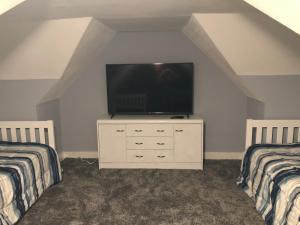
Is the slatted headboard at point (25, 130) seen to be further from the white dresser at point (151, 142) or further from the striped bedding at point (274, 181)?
the striped bedding at point (274, 181)

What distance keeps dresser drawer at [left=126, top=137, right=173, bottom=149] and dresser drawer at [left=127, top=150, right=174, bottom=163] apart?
0.07 m

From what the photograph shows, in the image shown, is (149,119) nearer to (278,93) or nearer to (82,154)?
(82,154)

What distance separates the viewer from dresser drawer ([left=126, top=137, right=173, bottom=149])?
3.65 metres

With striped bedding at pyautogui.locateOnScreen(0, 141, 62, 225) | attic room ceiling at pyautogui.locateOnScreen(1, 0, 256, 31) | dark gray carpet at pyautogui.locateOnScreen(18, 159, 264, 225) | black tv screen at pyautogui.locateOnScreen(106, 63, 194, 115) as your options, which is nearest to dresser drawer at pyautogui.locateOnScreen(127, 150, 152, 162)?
dark gray carpet at pyautogui.locateOnScreen(18, 159, 264, 225)

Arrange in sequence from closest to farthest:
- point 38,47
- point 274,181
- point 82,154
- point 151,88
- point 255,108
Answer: point 274,181 < point 38,47 < point 255,108 < point 151,88 < point 82,154

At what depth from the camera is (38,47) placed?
296cm

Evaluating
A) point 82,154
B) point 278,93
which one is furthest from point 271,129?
point 82,154

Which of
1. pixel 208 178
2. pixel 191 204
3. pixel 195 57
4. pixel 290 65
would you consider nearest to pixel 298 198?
pixel 191 204

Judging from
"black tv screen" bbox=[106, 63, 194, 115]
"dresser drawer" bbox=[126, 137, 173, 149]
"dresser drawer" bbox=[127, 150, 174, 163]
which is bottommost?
"dresser drawer" bbox=[127, 150, 174, 163]

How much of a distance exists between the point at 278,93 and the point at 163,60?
5.23 feet

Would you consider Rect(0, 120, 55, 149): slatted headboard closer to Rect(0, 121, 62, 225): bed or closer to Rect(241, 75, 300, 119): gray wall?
Rect(0, 121, 62, 225): bed

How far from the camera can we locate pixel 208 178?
3.39m

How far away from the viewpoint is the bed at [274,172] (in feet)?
6.89

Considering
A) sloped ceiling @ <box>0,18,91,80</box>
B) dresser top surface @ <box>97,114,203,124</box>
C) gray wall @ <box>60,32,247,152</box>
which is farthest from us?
gray wall @ <box>60,32,247,152</box>
